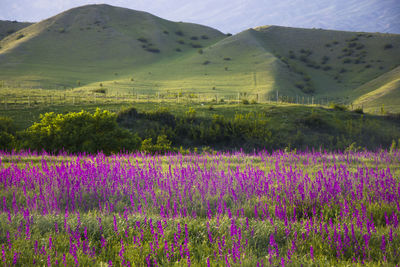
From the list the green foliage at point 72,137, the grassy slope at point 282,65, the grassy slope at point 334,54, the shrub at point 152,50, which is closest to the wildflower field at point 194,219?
the green foliage at point 72,137

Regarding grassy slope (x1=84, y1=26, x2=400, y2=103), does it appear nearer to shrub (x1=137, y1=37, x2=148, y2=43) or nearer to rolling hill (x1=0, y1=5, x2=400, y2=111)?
rolling hill (x1=0, y1=5, x2=400, y2=111)

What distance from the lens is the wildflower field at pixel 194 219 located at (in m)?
3.09

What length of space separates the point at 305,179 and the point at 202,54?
7480 cm

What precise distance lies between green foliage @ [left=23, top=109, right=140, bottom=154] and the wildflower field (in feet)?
20.1

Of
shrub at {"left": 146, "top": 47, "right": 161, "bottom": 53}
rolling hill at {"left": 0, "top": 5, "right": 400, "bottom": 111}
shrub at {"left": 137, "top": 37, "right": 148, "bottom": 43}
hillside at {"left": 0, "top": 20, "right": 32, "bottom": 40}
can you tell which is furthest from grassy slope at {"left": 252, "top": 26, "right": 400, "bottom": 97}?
hillside at {"left": 0, "top": 20, "right": 32, "bottom": 40}

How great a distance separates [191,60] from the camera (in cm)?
7269

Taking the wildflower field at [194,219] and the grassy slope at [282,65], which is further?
the grassy slope at [282,65]

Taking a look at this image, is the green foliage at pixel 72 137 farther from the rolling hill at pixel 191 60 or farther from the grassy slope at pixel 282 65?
the grassy slope at pixel 282 65

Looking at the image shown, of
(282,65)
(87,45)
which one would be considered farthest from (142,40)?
(282,65)

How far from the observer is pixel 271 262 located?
285cm

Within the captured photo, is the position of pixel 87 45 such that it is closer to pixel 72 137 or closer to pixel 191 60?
pixel 191 60

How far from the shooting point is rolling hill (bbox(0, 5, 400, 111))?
2016 inches

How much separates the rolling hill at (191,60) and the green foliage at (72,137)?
2975cm

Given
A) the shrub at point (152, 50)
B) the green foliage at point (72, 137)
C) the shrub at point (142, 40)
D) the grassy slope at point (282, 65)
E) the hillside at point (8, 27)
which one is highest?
the hillside at point (8, 27)
